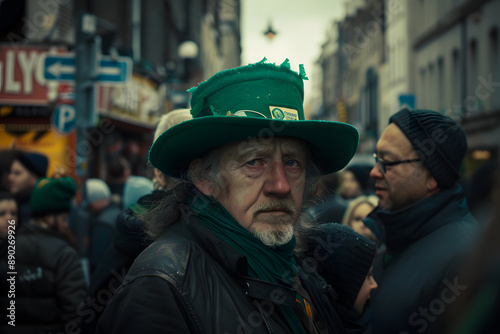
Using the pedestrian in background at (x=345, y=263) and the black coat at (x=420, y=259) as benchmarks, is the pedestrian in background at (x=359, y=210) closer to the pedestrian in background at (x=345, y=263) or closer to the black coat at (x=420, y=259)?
the black coat at (x=420, y=259)

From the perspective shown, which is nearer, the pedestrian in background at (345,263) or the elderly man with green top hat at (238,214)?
the elderly man with green top hat at (238,214)

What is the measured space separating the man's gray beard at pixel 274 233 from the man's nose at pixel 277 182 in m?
0.12

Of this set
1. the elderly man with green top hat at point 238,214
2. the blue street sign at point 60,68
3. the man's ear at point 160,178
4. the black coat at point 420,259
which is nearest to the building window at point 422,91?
the blue street sign at point 60,68

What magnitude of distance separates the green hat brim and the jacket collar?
2.61ft

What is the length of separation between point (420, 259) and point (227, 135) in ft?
4.45

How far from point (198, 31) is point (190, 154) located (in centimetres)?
3152

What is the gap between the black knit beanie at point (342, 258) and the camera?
2.50 m

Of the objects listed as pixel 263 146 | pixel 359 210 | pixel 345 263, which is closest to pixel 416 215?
pixel 345 263

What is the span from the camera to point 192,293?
1825mm

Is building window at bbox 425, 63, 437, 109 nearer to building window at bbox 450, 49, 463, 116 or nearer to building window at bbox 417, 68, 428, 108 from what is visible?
building window at bbox 417, 68, 428, 108

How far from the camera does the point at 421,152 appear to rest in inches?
126

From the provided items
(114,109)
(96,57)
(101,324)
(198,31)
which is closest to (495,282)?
A: (101,324)

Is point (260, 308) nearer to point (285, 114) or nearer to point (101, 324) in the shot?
point (101, 324)

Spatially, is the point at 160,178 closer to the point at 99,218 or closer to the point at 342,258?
the point at 342,258
